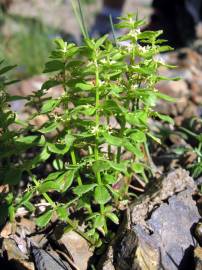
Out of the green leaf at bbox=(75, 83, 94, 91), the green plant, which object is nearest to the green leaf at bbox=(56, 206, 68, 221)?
the green plant

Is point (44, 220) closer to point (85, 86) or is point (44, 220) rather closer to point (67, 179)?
point (67, 179)

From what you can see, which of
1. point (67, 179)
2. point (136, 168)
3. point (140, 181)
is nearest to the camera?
point (67, 179)

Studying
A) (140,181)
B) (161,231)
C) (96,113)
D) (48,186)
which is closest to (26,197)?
(48,186)

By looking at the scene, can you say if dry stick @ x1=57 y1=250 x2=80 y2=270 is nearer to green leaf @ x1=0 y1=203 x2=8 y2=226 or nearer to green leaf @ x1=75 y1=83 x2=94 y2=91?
green leaf @ x1=0 y1=203 x2=8 y2=226

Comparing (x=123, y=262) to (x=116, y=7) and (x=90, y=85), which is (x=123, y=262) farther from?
(x=116, y=7)

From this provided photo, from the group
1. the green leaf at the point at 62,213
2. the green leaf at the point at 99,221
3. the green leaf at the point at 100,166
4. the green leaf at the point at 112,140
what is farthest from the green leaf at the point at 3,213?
the green leaf at the point at 112,140

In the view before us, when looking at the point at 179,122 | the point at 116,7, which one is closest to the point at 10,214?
the point at 179,122
